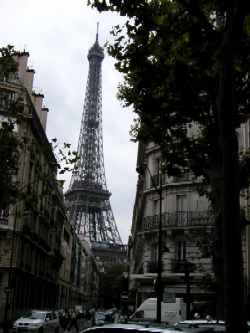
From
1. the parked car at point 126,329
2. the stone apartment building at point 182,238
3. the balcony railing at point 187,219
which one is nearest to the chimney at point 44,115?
the stone apartment building at point 182,238

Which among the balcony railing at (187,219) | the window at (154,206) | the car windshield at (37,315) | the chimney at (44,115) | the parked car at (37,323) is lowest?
the parked car at (37,323)

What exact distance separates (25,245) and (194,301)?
54.1ft

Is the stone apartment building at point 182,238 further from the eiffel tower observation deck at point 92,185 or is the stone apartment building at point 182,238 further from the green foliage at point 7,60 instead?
the eiffel tower observation deck at point 92,185

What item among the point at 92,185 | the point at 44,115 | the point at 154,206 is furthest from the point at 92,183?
the point at 154,206

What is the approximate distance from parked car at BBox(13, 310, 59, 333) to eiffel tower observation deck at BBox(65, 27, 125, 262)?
10617 cm

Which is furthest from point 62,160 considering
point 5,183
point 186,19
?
point 186,19

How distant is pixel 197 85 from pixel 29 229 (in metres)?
35.2

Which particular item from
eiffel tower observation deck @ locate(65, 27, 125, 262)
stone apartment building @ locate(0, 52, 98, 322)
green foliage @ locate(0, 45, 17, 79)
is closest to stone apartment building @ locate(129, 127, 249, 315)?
stone apartment building @ locate(0, 52, 98, 322)

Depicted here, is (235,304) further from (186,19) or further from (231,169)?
(186,19)

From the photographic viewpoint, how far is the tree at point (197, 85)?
314 inches

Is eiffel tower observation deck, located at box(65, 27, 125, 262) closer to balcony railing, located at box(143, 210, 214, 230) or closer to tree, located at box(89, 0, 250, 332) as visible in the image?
balcony railing, located at box(143, 210, 214, 230)

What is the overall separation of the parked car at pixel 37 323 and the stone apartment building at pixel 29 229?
4.90 ft

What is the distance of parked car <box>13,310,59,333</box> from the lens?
105 ft

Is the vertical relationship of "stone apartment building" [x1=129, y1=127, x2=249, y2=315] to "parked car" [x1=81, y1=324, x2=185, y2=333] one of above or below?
above
